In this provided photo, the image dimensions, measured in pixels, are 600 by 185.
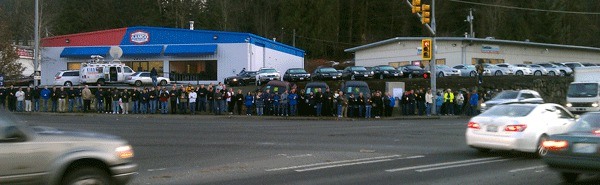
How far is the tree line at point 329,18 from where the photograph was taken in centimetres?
8562

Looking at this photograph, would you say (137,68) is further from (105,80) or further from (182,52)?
(105,80)

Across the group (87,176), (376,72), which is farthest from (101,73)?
(87,176)

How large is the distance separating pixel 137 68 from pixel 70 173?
50.5 m

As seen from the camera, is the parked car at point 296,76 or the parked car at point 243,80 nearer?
the parked car at point 243,80

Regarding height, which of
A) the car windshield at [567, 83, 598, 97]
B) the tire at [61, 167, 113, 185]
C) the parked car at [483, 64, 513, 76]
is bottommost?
the tire at [61, 167, 113, 185]

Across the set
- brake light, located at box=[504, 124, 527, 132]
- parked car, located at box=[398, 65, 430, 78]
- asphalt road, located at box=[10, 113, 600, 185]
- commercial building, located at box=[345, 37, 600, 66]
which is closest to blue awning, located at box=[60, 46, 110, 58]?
parked car, located at box=[398, 65, 430, 78]

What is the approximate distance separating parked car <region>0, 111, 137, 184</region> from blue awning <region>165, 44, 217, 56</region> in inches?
1813

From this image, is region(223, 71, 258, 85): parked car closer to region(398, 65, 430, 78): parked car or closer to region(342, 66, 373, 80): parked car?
region(342, 66, 373, 80): parked car

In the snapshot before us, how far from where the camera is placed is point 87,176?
8906mm

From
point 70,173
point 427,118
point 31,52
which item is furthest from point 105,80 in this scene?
point 70,173

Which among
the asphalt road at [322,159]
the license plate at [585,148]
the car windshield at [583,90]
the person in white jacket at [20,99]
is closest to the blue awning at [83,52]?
the person in white jacket at [20,99]

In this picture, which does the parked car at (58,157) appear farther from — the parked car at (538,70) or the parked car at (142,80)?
the parked car at (538,70)

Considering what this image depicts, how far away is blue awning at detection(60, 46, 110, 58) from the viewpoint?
5750cm

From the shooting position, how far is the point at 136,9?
8919cm
